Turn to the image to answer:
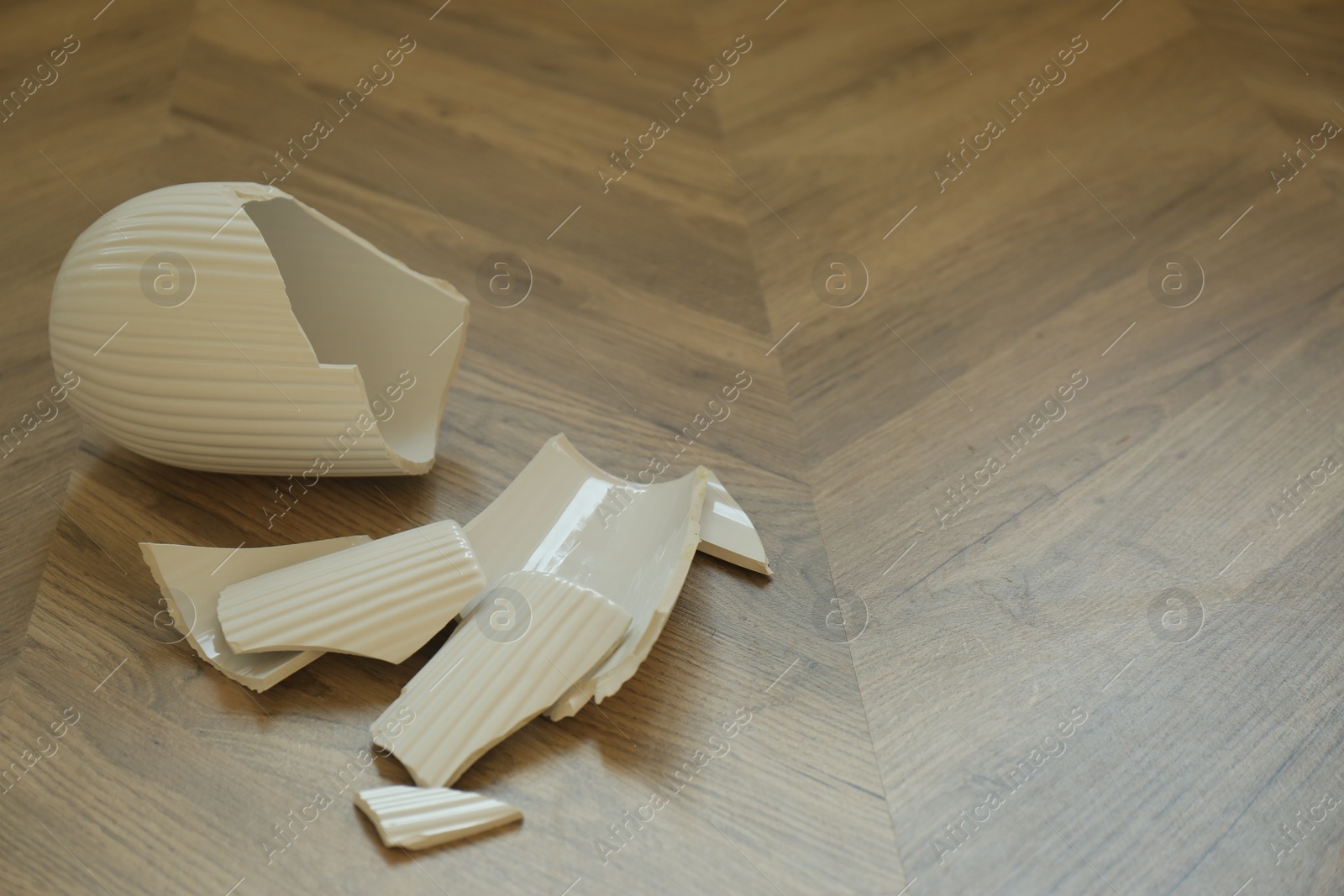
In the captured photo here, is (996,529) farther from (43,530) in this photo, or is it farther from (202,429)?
(43,530)

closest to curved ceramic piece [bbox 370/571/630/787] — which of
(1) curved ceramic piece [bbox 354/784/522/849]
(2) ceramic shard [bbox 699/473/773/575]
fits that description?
(1) curved ceramic piece [bbox 354/784/522/849]

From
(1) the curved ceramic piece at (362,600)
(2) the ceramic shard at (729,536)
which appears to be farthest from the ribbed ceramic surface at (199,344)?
(2) the ceramic shard at (729,536)

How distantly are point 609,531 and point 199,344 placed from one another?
338 mm

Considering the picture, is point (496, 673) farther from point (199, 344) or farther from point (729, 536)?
point (199, 344)

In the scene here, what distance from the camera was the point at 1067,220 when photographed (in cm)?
122

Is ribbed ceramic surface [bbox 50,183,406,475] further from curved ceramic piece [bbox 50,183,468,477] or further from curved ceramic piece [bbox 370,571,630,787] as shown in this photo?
curved ceramic piece [bbox 370,571,630,787]

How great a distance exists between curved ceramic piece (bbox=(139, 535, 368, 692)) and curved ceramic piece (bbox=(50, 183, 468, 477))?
0.10m

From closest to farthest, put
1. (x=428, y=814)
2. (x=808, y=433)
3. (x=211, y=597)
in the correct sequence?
(x=428, y=814), (x=211, y=597), (x=808, y=433)

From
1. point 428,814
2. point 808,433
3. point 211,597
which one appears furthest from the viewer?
point 808,433

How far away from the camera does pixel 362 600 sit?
0.77 m

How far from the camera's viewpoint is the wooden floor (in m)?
0.72

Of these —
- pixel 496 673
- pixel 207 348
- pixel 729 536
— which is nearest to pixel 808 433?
pixel 729 536

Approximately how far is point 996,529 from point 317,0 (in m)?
1.17

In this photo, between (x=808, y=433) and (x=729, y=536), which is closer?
(x=729, y=536)
